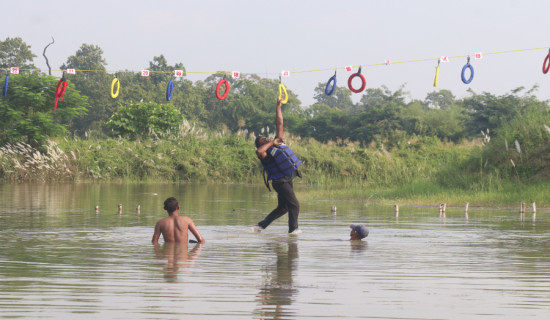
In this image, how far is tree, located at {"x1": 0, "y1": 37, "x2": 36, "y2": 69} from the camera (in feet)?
284

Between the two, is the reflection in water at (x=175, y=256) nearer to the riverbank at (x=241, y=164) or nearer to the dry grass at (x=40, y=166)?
the riverbank at (x=241, y=164)

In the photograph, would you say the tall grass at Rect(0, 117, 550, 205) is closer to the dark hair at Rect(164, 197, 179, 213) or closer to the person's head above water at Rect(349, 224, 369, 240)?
the person's head above water at Rect(349, 224, 369, 240)

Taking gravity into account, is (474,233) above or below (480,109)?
below

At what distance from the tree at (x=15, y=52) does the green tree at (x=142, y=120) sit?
3943cm

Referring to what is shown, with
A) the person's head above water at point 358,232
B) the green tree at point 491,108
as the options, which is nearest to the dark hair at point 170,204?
the person's head above water at point 358,232

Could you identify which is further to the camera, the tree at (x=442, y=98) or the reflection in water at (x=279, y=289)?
the tree at (x=442, y=98)

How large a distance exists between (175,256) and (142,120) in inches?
1578

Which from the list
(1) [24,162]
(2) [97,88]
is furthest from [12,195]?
(2) [97,88]

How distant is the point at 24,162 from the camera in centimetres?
4019

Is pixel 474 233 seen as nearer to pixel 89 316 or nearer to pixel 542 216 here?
pixel 542 216

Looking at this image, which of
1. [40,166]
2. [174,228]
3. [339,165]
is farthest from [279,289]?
[40,166]

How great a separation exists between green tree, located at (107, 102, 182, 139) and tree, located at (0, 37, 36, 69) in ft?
129

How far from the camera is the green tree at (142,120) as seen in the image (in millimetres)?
49778

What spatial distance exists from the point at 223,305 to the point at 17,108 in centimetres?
4032
